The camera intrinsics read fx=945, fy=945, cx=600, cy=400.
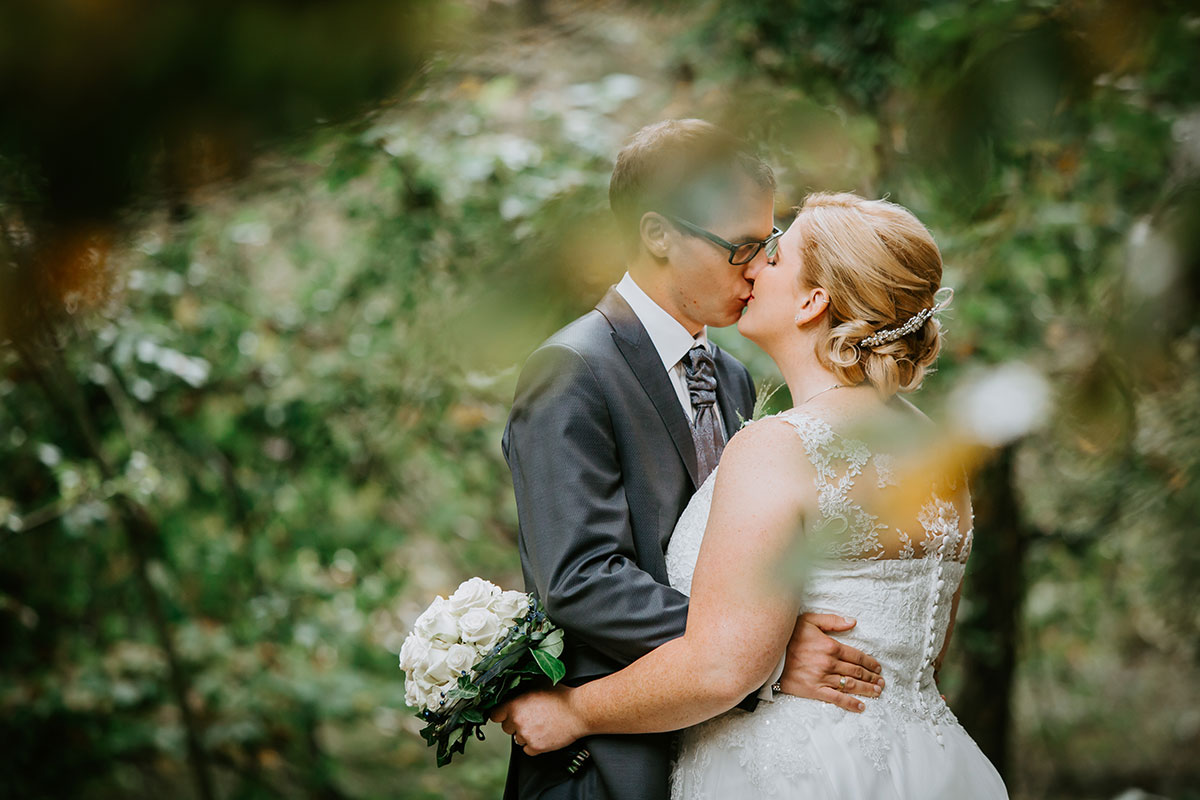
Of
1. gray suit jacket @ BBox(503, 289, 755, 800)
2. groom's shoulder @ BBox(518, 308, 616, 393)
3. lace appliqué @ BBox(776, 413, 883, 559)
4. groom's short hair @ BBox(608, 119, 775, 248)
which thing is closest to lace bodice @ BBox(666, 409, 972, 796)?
lace appliqué @ BBox(776, 413, 883, 559)

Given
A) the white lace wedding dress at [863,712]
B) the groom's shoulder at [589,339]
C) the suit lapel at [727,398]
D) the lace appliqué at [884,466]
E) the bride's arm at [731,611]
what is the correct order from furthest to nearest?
the suit lapel at [727,398] < the groom's shoulder at [589,339] < the white lace wedding dress at [863,712] < the bride's arm at [731,611] < the lace appliqué at [884,466]

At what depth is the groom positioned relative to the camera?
1865 mm

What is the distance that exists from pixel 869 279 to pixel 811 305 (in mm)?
130

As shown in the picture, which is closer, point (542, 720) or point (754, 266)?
point (542, 720)

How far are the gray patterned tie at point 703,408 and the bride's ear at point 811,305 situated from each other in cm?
40

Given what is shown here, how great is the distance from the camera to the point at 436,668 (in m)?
1.92

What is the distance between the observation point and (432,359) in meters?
0.83

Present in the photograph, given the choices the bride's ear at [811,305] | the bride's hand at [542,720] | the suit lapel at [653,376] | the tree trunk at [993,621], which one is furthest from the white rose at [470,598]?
the tree trunk at [993,621]

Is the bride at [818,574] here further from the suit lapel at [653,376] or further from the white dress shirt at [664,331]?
the white dress shirt at [664,331]

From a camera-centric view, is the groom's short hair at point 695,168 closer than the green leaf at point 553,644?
Yes

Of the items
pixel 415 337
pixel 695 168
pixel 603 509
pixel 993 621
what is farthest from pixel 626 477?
pixel 993 621

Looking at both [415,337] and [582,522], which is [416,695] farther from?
[415,337]

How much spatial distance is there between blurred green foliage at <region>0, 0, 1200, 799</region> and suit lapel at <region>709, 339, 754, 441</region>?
2.07 feet

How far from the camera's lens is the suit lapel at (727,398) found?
8.07 ft
